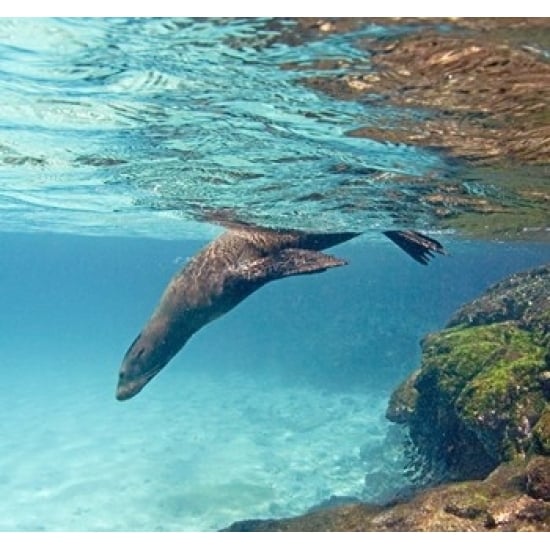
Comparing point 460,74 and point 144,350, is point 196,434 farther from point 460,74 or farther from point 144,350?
point 460,74

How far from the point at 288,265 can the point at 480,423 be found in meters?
4.24

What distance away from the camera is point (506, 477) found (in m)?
7.97

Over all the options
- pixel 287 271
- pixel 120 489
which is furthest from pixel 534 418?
pixel 120 489

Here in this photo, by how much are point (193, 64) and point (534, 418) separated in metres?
7.66

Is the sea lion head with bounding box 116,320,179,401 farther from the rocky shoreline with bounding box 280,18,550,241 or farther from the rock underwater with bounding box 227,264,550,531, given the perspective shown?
the rocky shoreline with bounding box 280,18,550,241

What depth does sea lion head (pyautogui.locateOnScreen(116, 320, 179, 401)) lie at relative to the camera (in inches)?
479

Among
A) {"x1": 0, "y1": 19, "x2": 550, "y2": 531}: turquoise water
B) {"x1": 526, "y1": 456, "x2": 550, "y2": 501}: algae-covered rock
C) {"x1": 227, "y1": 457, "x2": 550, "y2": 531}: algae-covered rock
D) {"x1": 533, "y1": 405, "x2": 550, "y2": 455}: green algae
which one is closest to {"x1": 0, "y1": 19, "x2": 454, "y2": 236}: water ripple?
{"x1": 0, "y1": 19, "x2": 550, "y2": 531}: turquoise water

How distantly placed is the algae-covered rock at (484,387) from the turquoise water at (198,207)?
122 inches

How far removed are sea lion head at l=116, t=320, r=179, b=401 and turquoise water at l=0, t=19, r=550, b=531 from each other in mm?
3506

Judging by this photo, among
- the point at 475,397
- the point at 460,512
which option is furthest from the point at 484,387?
the point at 460,512

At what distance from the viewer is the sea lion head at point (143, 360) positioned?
12156mm

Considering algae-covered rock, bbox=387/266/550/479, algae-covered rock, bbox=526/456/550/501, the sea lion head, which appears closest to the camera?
algae-covered rock, bbox=526/456/550/501

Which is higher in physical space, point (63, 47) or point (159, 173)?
point (63, 47)

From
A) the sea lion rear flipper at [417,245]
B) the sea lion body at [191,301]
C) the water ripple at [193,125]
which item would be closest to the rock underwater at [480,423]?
the sea lion rear flipper at [417,245]
